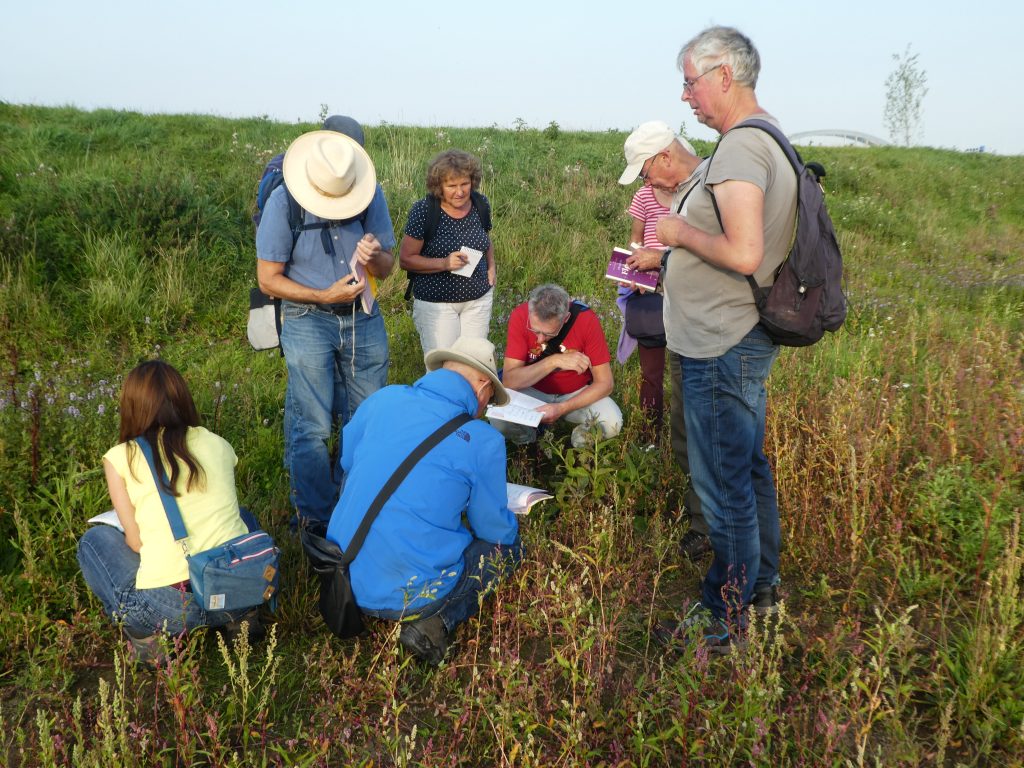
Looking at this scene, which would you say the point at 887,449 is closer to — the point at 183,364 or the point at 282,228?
the point at 282,228

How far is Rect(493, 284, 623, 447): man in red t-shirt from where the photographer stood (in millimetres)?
4715

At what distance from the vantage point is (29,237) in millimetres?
7105

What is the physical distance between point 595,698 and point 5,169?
29.5 ft

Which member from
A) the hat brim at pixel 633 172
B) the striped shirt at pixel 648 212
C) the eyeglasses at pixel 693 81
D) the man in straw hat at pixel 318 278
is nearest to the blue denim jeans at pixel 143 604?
the man in straw hat at pixel 318 278

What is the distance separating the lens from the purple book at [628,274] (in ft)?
14.9

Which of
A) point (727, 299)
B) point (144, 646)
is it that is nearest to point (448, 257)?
point (727, 299)

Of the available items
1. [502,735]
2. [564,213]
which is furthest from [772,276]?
[564,213]

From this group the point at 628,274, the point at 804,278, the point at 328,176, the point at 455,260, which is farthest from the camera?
the point at 455,260

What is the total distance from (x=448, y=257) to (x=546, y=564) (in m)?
2.33

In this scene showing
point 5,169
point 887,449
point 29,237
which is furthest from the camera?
point 5,169

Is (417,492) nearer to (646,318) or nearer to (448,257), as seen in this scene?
(646,318)

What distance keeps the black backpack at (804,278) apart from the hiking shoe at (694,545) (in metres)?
1.52

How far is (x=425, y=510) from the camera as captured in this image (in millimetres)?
3045

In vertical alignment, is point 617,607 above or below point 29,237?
below
